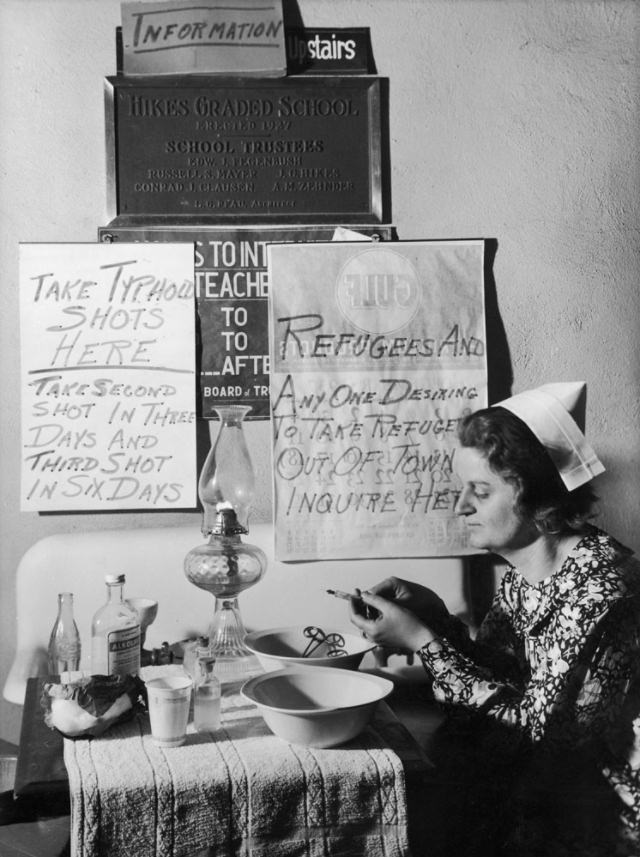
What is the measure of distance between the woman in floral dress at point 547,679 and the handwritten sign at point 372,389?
1.52 feet

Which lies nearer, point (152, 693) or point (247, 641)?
point (152, 693)

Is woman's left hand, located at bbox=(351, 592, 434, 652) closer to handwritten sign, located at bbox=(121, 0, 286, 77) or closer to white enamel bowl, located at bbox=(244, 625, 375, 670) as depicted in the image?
white enamel bowl, located at bbox=(244, 625, 375, 670)

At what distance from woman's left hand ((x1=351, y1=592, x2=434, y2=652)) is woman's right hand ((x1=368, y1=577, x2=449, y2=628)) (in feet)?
0.68

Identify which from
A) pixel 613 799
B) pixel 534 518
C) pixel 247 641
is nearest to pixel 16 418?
pixel 247 641

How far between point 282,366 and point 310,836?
1.21 metres

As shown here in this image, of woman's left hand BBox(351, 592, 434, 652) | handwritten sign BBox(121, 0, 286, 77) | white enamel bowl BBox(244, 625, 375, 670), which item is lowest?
white enamel bowl BBox(244, 625, 375, 670)

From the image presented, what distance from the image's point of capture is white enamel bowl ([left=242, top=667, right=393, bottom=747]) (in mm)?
1324

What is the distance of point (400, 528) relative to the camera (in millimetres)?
2232

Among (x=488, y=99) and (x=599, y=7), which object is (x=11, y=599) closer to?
(x=488, y=99)

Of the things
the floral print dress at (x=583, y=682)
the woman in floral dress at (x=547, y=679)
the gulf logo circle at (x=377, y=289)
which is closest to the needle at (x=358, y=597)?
the woman in floral dress at (x=547, y=679)

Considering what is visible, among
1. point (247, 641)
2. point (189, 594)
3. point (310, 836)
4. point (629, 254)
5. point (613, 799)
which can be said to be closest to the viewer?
point (310, 836)

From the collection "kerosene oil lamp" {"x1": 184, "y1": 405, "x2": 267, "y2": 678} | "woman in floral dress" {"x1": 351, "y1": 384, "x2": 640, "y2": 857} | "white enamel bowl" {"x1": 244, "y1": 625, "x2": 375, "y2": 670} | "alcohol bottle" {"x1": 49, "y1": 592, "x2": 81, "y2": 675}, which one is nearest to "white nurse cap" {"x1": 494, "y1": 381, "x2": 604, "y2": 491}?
"woman in floral dress" {"x1": 351, "y1": 384, "x2": 640, "y2": 857}

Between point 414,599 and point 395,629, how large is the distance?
26 centimetres

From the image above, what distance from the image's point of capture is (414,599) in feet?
6.26
